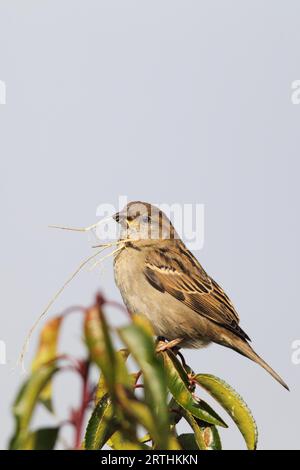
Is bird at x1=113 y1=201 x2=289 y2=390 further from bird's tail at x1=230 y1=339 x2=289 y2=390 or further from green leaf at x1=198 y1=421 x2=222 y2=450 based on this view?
green leaf at x1=198 y1=421 x2=222 y2=450

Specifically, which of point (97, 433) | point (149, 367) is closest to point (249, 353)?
point (97, 433)

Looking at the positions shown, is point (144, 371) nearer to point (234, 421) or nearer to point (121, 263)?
point (234, 421)

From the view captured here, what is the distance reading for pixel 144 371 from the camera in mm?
1268

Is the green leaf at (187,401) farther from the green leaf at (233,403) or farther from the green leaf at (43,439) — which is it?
the green leaf at (43,439)

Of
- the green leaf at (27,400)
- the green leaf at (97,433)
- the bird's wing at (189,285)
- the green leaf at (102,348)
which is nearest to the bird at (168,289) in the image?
the bird's wing at (189,285)

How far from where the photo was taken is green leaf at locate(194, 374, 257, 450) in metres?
3.38

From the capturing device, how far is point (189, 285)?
21.8 ft

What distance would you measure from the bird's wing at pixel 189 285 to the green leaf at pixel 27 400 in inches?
198
